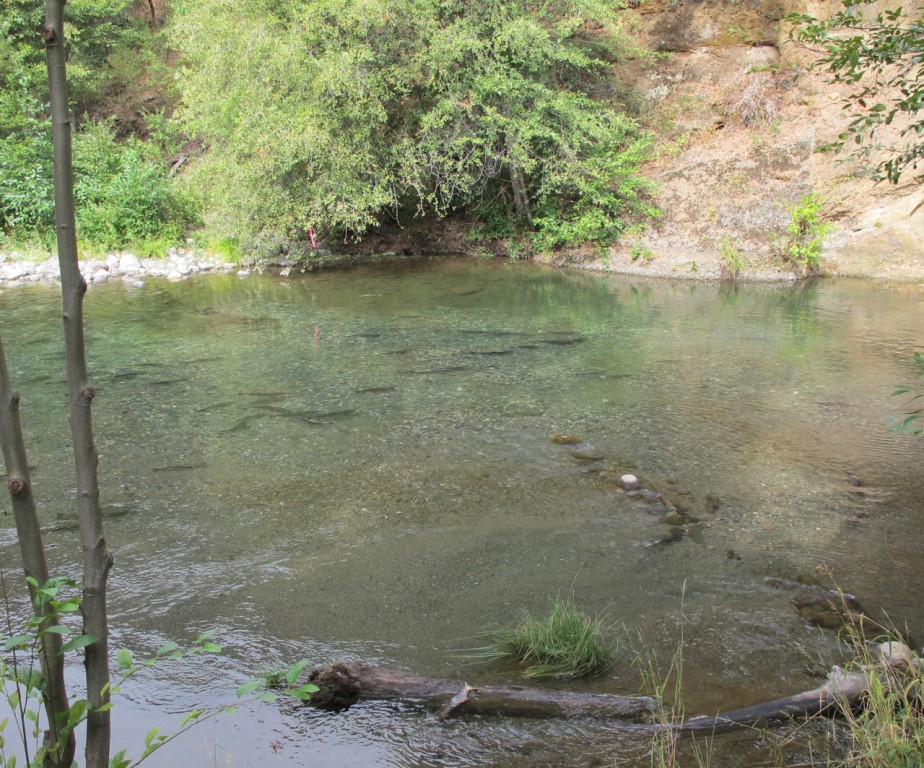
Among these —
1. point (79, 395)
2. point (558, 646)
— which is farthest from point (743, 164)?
point (79, 395)

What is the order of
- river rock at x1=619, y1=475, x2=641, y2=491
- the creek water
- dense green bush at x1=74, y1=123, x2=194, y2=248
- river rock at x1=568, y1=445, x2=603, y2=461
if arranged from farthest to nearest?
dense green bush at x1=74, y1=123, x2=194, y2=248
river rock at x1=568, y1=445, x2=603, y2=461
river rock at x1=619, y1=475, x2=641, y2=491
the creek water

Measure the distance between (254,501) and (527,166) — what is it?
441 inches

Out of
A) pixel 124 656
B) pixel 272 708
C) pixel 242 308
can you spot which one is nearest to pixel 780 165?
pixel 242 308

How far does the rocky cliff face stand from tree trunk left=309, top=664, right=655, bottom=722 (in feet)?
41.4

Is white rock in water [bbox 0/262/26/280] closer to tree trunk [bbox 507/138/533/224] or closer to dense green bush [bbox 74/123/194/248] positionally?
dense green bush [bbox 74/123/194/248]

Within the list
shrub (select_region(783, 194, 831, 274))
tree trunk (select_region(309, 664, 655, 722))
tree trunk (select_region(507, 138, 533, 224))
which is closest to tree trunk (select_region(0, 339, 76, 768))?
tree trunk (select_region(309, 664, 655, 722))

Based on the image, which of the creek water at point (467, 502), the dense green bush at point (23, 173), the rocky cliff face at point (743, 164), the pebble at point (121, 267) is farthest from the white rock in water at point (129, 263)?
the rocky cliff face at point (743, 164)

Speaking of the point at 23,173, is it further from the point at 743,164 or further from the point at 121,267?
the point at 743,164

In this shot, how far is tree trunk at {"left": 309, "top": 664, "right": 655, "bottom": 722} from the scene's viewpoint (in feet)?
10.6

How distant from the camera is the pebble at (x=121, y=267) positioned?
1567 centimetres

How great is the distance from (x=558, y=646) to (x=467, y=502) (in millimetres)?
2048

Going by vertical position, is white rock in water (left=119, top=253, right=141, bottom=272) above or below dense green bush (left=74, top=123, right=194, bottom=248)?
below

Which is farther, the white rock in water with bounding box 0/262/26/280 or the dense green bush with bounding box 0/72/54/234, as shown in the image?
the dense green bush with bounding box 0/72/54/234

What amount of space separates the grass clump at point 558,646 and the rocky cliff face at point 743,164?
1215 centimetres
